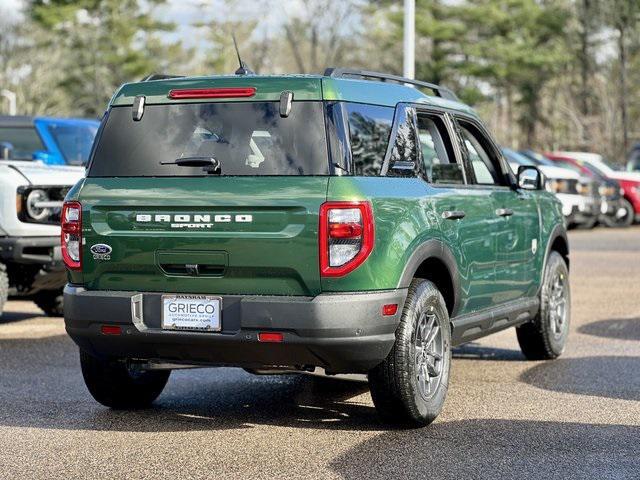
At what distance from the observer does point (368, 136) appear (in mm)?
6672

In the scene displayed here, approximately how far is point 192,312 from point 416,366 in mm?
1254

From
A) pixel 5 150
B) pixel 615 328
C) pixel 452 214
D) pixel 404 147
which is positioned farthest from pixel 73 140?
pixel 404 147

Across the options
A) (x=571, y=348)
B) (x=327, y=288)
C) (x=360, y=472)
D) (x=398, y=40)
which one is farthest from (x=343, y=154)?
(x=398, y=40)

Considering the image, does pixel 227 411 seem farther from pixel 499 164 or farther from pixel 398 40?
pixel 398 40

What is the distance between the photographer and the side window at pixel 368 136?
21.4ft

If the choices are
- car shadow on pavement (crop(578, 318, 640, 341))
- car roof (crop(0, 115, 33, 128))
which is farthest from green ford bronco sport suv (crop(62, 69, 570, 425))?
car roof (crop(0, 115, 33, 128))

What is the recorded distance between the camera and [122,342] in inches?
261

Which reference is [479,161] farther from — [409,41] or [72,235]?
[409,41]

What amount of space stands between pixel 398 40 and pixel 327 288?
4877 centimetres

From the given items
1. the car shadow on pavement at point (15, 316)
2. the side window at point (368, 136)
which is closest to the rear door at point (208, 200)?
the side window at point (368, 136)

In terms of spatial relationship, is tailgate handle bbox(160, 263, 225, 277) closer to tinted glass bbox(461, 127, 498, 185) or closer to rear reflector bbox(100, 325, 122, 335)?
rear reflector bbox(100, 325, 122, 335)

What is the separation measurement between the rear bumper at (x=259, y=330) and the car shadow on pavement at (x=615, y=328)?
16.5ft

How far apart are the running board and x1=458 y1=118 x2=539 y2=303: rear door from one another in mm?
70

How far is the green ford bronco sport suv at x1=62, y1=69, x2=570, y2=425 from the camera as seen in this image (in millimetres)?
6270
